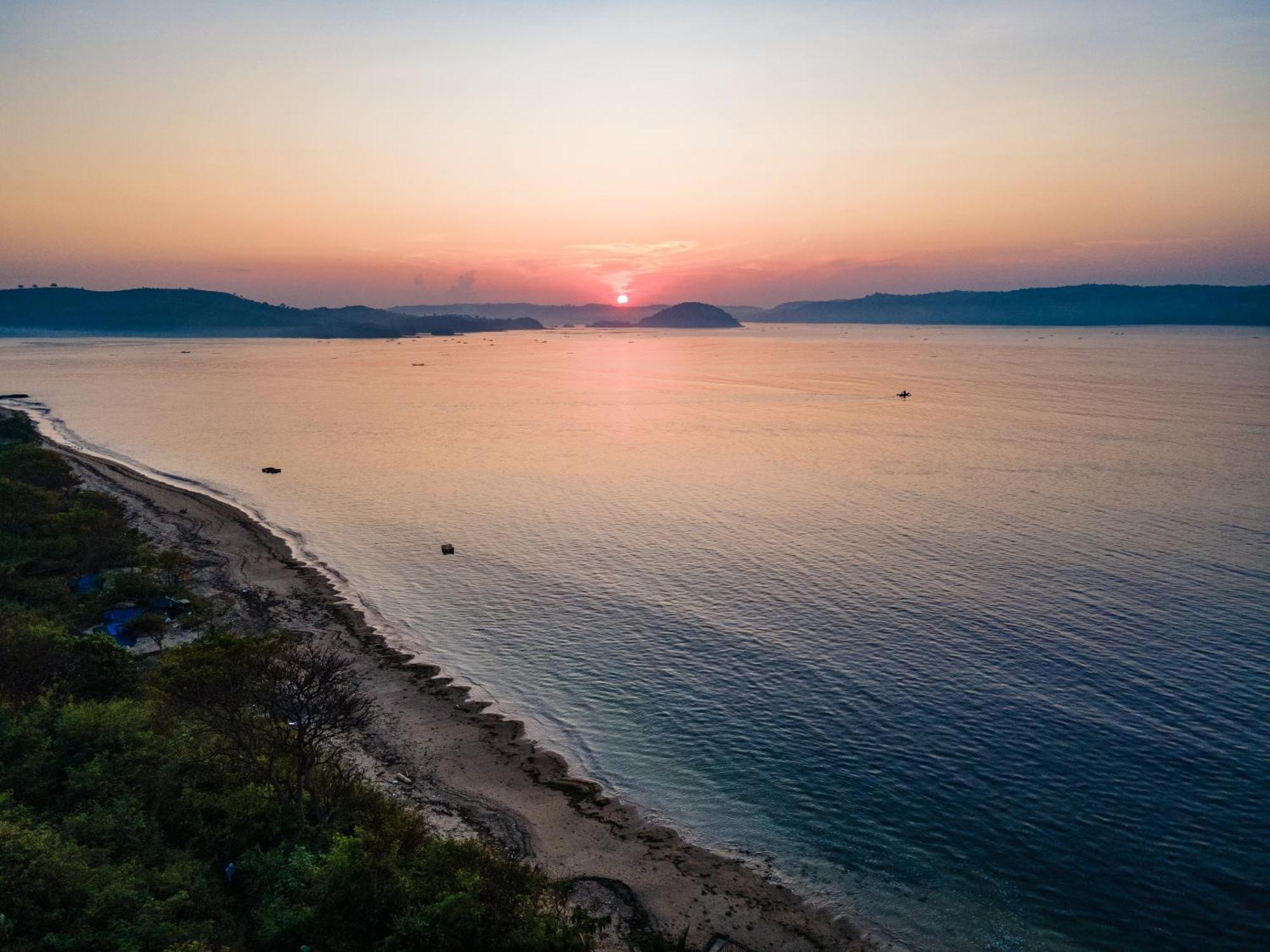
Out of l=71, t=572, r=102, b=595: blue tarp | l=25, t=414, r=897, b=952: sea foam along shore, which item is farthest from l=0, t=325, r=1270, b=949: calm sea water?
l=71, t=572, r=102, b=595: blue tarp

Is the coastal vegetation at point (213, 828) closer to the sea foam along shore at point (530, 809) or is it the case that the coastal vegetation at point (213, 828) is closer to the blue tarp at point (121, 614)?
the sea foam along shore at point (530, 809)

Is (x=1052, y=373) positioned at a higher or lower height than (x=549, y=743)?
higher

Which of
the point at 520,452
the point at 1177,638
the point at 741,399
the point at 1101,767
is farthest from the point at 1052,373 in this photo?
the point at 1101,767

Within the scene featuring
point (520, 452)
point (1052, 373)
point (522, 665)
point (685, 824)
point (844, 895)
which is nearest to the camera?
point (844, 895)

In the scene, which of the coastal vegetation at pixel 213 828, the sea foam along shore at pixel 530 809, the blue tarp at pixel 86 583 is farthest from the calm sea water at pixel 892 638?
the blue tarp at pixel 86 583

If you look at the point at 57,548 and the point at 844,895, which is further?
the point at 57,548

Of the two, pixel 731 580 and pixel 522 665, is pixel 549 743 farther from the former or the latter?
pixel 731 580
